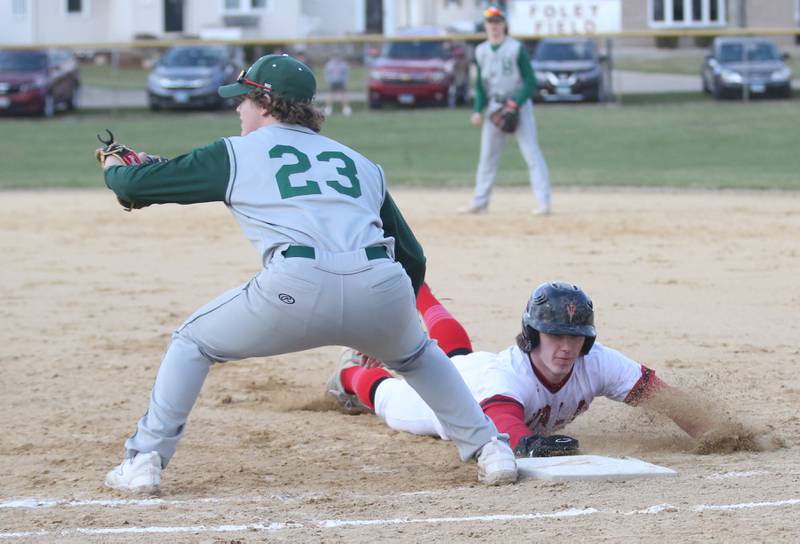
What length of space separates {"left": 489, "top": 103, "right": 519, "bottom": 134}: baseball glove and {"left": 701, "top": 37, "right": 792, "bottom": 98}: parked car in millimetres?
15366

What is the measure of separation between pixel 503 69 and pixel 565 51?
1490 cm

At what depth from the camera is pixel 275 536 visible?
3893 millimetres

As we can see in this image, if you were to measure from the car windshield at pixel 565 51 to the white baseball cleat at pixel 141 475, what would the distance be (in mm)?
23101

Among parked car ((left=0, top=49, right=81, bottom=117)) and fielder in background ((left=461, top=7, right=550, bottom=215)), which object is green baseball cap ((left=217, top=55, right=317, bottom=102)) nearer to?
fielder in background ((left=461, top=7, right=550, bottom=215))

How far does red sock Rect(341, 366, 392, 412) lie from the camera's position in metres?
5.74

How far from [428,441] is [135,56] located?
3908cm

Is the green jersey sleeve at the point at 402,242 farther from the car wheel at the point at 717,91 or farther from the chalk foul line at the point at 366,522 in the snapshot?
the car wheel at the point at 717,91

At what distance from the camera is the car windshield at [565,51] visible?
2667cm

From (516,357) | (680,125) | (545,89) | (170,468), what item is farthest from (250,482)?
(545,89)

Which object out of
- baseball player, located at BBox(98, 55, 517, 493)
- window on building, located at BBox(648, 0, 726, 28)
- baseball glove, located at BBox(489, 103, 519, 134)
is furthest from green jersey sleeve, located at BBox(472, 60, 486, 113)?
window on building, located at BBox(648, 0, 726, 28)

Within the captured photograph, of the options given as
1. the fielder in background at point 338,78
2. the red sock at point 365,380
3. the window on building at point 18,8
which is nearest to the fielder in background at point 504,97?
the red sock at point 365,380

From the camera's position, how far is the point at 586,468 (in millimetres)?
4531

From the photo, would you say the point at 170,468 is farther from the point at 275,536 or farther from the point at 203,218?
the point at 203,218

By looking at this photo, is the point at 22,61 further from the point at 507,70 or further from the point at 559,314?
the point at 559,314
